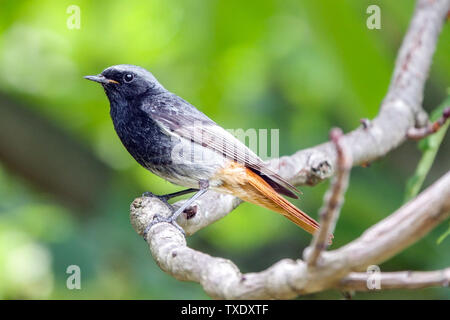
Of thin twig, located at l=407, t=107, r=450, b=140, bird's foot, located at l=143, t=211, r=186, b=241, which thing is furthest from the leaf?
bird's foot, located at l=143, t=211, r=186, b=241

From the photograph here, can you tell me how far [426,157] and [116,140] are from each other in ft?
12.1

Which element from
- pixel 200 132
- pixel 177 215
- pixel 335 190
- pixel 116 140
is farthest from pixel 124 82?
pixel 335 190

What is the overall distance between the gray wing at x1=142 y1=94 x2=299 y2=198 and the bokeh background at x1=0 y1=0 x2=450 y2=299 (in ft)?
3.92

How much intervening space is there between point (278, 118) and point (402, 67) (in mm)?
1486

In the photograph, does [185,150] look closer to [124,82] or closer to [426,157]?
[124,82]

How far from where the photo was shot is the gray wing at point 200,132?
3866 mm

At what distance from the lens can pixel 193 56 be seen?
19.8 feet

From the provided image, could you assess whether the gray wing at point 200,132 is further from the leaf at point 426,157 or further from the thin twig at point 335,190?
the thin twig at point 335,190

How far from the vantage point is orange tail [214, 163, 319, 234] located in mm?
3807

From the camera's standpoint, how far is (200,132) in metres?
4.04

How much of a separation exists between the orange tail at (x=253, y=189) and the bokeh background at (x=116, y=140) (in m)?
1.32

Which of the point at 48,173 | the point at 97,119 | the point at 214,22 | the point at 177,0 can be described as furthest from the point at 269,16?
the point at 48,173

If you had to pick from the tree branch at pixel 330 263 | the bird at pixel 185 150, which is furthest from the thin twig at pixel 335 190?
the bird at pixel 185 150

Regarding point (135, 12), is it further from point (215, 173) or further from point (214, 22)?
point (215, 173)
